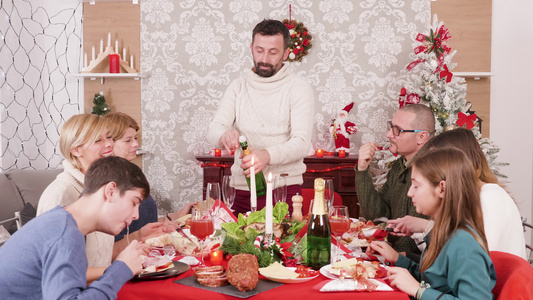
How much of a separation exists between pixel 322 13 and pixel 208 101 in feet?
4.69

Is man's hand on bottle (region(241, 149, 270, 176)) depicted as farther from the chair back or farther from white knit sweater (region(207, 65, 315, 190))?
the chair back

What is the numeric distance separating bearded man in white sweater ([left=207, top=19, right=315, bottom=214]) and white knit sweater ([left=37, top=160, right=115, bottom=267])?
80 centimetres

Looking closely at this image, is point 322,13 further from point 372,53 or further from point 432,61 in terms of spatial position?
point 432,61

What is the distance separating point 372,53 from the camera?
508 cm

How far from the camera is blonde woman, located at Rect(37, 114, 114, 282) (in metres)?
1.92

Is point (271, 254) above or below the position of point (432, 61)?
below

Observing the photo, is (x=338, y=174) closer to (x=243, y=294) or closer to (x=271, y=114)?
(x=271, y=114)

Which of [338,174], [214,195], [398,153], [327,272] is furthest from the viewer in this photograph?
[338,174]

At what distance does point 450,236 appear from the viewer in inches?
64.3

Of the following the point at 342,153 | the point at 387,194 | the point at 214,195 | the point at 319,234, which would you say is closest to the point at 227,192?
the point at 214,195

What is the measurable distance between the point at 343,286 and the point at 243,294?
308mm

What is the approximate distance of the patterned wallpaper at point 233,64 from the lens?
5074 millimetres

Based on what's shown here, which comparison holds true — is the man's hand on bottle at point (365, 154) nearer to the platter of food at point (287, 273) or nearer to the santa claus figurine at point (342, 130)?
the platter of food at point (287, 273)

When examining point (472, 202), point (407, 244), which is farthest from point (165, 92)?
Answer: point (472, 202)
